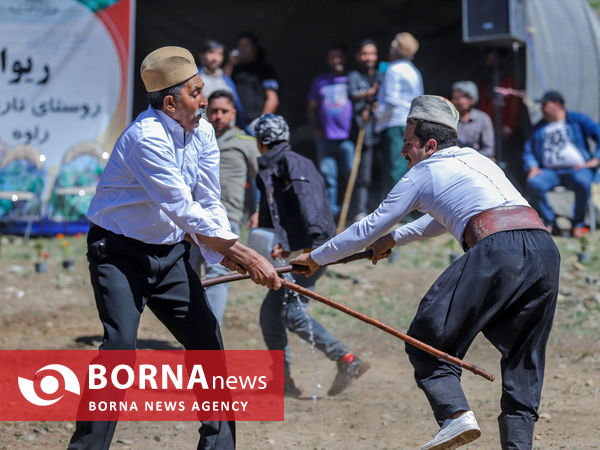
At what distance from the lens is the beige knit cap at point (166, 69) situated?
4375mm

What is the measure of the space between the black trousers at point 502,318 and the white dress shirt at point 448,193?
6.9 inches

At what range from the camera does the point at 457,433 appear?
→ 4.12m

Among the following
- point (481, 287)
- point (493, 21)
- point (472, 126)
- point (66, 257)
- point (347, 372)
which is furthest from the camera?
point (493, 21)

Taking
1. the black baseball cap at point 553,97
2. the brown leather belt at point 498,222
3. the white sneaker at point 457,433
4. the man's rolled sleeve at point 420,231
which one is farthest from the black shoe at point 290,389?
the black baseball cap at point 553,97

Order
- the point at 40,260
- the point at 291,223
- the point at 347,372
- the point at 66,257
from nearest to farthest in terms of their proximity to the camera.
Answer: the point at 291,223
the point at 347,372
the point at 40,260
the point at 66,257

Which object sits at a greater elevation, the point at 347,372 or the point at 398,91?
the point at 398,91

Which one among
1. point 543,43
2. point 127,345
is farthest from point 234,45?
point 127,345

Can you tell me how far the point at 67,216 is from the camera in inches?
455

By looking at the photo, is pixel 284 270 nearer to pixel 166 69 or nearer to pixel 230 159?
pixel 166 69

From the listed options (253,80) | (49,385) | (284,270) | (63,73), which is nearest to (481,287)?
(284,270)

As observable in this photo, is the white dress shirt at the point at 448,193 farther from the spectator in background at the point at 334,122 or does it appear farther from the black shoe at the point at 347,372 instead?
the spectator in background at the point at 334,122

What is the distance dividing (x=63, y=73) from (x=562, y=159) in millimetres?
6038

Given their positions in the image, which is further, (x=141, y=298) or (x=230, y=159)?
(x=230, y=159)

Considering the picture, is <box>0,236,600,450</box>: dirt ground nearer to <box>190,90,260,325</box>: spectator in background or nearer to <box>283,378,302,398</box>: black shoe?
<box>283,378,302,398</box>: black shoe
